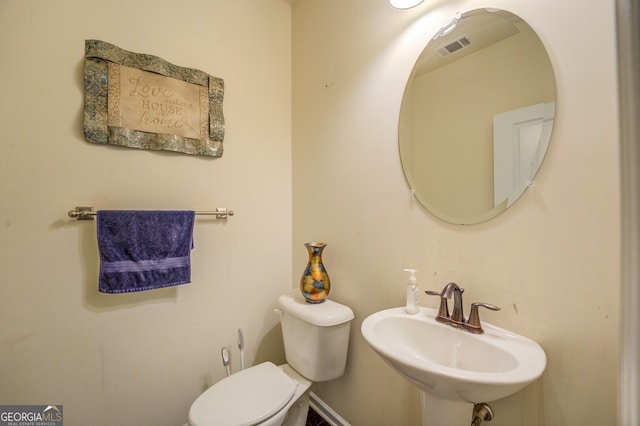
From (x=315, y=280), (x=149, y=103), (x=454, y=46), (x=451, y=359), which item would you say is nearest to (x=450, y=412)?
(x=451, y=359)

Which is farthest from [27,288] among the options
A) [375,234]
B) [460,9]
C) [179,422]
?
[460,9]

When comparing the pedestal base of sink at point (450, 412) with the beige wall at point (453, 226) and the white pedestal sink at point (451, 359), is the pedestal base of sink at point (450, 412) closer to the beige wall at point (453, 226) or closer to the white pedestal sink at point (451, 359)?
the white pedestal sink at point (451, 359)

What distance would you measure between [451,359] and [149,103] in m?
1.71

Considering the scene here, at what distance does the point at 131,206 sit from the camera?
1.29 m

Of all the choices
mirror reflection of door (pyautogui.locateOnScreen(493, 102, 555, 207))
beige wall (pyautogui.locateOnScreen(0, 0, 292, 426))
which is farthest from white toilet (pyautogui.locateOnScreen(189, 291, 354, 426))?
mirror reflection of door (pyautogui.locateOnScreen(493, 102, 555, 207))

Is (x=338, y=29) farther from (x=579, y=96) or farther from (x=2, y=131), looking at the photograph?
(x=2, y=131)

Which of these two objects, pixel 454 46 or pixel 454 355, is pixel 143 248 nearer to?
pixel 454 355

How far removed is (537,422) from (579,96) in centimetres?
96

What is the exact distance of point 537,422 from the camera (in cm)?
79

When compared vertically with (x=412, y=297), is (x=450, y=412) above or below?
below

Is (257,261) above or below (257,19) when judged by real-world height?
below

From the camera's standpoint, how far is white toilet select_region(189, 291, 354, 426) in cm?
107

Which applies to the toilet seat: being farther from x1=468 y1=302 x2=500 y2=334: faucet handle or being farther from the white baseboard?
x1=468 y1=302 x2=500 y2=334: faucet handle

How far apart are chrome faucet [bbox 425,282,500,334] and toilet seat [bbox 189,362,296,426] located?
76cm
